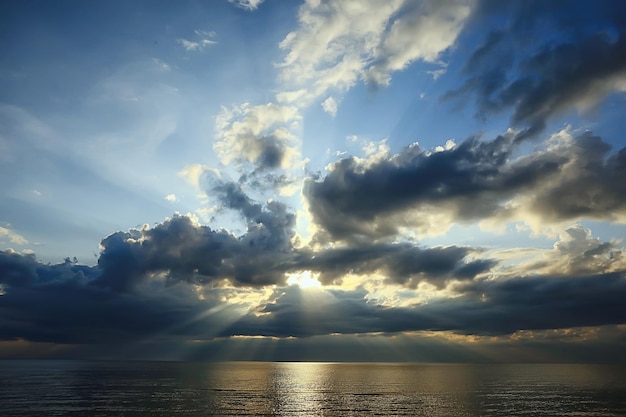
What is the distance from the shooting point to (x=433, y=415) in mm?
99188

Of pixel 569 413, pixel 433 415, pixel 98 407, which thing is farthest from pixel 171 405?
pixel 569 413

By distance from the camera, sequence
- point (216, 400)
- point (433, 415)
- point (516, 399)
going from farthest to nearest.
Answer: point (516, 399) < point (216, 400) < point (433, 415)

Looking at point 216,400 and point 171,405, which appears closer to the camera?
point 171,405

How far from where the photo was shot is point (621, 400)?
13162cm

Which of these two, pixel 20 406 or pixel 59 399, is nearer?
pixel 20 406

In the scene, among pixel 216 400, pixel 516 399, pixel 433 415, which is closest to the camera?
pixel 433 415

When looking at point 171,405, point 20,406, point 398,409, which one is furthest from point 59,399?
point 398,409

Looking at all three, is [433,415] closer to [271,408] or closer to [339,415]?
[339,415]

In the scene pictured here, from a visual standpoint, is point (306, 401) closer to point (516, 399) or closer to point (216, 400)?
point (216, 400)

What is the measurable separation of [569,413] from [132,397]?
409 ft

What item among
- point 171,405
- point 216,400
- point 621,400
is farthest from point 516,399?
point 171,405

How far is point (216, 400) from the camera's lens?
126 m

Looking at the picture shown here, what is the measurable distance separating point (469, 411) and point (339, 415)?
34172 mm

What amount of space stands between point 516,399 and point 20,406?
480ft
